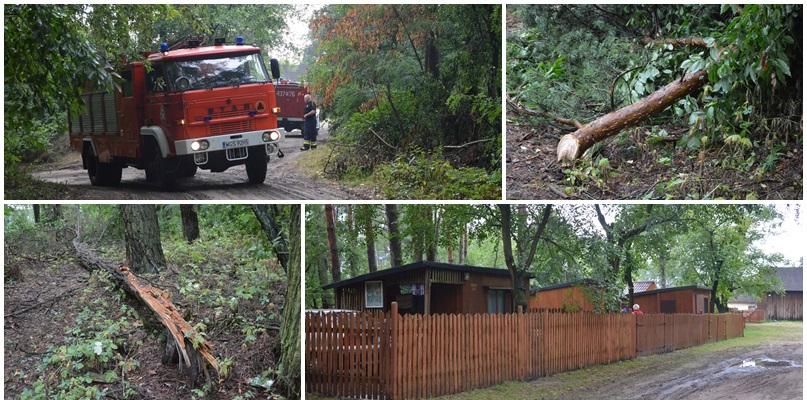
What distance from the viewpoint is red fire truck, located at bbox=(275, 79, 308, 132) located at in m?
7.37

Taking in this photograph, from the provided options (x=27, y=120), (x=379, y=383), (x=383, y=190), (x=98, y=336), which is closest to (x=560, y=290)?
(x=379, y=383)

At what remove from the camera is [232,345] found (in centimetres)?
746

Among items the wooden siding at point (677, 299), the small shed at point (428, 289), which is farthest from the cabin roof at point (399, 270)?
the wooden siding at point (677, 299)

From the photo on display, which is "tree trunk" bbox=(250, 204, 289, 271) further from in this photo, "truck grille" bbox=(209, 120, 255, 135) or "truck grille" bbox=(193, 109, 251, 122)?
"truck grille" bbox=(193, 109, 251, 122)

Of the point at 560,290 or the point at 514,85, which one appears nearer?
the point at 514,85

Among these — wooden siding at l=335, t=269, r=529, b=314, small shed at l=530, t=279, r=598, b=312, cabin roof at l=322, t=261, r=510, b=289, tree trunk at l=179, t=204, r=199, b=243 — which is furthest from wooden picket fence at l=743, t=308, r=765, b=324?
tree trunk at l=179, t=204, r=199, b=243

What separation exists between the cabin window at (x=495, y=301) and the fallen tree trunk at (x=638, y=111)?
31.2 feet

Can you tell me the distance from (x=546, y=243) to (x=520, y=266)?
0.74 meters

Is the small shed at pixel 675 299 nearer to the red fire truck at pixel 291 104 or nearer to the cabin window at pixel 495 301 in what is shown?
the cabin window at pixel 495 301

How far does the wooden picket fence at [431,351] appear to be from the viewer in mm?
8227

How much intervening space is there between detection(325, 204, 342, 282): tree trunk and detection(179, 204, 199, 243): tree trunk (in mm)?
2467

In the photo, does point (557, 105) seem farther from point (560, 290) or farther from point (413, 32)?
point (560, 290)

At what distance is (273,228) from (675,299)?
19.4m

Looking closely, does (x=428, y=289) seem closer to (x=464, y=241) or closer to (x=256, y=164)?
(x=464, y=241)
